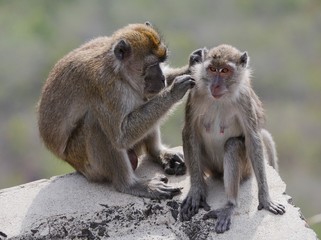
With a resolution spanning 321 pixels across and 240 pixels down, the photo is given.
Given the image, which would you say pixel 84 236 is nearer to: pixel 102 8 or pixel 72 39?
pixel 72 39

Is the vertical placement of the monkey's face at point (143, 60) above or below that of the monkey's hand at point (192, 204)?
above

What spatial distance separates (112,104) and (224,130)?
1207 mm

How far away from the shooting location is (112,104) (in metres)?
10.2

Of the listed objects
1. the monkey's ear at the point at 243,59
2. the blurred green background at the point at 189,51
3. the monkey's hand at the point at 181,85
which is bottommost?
the blurred green background at the point at 189,51

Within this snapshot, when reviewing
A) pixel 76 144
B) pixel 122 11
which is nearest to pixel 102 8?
pixel 122 11

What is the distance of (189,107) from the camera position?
33.7 feet

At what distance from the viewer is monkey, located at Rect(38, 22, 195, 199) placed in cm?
1023

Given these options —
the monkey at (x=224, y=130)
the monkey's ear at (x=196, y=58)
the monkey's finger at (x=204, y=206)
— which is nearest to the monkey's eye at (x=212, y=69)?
the monkey at (x=224, y=130)

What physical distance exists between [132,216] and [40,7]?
22.6 meters

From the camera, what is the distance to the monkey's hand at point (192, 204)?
32.9 ft

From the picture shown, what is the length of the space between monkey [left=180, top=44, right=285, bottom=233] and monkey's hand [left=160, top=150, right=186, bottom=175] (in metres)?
0.58

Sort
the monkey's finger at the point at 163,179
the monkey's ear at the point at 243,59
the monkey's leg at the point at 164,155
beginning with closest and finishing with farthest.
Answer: the monkey's ear at the point at 243,59 < the monkey's finger at the point at 163,179 < the monkey's leg at the point at 164,155

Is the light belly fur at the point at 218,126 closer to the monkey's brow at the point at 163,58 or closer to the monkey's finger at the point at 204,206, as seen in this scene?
the monkey's finger at the point at 204,206

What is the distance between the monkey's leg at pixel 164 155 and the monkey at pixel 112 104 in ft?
1.13
